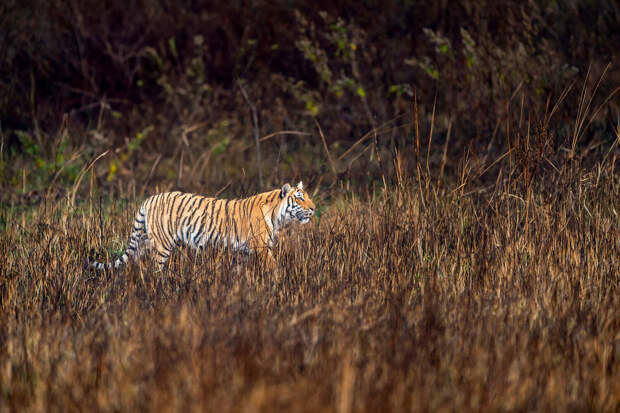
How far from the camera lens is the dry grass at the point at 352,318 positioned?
2412mm

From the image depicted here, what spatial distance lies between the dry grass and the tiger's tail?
13 cm

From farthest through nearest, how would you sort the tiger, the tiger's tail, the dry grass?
the tiger
the tiger's tail
the dry grass

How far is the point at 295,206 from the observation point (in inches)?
195

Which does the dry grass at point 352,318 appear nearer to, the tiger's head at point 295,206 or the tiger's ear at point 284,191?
the tiger's head at point 295,206

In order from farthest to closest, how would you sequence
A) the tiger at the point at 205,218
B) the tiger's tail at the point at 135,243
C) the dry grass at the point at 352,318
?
the tiger at the point at 205,218 < the tiger's tail at the point at 135,243 < the dry grass at the point at 352,318

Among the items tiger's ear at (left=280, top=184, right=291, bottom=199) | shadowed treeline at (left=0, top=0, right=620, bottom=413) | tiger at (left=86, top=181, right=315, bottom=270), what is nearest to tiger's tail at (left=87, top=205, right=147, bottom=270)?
tiger at (left=86, top=181, right=315, bottom=270)

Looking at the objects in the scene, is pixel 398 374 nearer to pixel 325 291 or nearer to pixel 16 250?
pixel 325 291

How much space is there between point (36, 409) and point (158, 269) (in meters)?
2.06

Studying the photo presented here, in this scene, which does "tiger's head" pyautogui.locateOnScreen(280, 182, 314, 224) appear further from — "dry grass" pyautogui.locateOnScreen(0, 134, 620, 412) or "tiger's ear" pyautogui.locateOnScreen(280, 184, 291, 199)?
"dry grass" pyautogui.locateOnScreen(0, 134, 620, 412)

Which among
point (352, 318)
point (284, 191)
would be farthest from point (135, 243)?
point (352, 318)

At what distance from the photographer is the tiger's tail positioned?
4.41 metres

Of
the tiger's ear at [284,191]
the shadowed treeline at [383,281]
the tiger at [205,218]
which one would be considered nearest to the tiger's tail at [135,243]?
the tiger at [205,218]

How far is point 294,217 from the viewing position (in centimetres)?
497

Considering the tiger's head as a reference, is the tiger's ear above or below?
above
